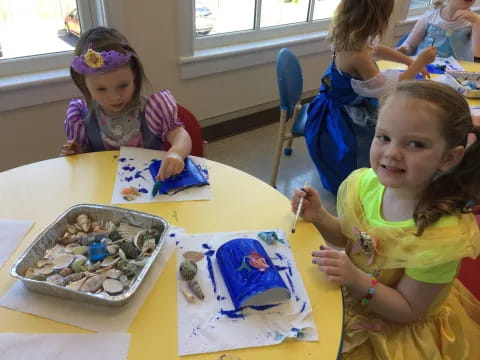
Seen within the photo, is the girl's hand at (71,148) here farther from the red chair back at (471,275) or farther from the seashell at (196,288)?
the red chair back at (471,275)

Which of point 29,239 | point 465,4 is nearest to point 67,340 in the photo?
point 29,239

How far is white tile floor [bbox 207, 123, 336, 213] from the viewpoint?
2435 millimetres

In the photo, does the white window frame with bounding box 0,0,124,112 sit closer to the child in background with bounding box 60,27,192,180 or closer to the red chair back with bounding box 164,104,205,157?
the child in background with bounding box 60,27,192,180

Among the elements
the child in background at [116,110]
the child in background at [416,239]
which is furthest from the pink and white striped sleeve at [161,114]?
the child in background at [416,239]

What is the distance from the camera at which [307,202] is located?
958 mm

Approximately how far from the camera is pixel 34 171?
1.09 m

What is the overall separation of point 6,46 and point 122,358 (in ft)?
6.11

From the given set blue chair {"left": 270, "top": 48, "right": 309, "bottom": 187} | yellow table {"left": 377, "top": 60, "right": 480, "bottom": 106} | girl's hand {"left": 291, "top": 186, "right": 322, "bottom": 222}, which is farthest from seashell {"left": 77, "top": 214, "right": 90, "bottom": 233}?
yellow table {"left": 377, "top": 60, "right": 480, "bottom": 106}

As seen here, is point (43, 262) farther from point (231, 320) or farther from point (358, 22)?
point (358, 22)

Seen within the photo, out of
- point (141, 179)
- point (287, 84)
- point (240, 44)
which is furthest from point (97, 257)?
point (240, 44)

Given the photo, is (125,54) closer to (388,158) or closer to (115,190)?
(115,190)

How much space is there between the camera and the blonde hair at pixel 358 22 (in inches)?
64.3

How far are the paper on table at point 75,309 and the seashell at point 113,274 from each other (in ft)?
0.15

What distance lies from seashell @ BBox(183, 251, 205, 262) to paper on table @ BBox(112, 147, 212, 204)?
0.21 metres
